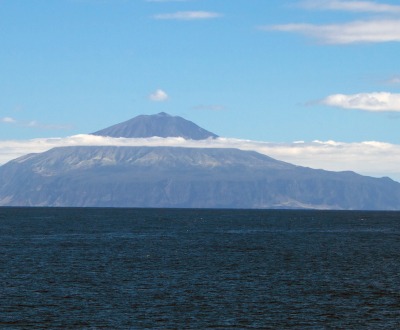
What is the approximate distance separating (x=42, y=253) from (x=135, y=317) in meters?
64.4

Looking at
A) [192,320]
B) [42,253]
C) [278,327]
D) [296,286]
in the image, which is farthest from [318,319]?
[42,253]

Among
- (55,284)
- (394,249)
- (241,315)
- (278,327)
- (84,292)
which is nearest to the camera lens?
(278,327)

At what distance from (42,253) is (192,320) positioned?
6681 cm

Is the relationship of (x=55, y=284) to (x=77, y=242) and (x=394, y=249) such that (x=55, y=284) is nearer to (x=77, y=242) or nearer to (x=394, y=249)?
(x=77, y=242)

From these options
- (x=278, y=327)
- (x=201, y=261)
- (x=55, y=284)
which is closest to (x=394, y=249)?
(x=201, y=261)

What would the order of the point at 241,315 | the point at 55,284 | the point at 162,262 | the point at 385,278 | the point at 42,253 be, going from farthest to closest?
the point at 42,253 < the point at 162,262 < the point at 385,278 < the point at 55,284 < the point at 241,315

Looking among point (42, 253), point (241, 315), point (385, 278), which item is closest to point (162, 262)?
point (42, 253)

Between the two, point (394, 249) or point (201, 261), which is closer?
point (201, 261)

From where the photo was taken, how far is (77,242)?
513 ft

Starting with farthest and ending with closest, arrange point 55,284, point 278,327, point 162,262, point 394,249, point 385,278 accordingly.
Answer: point 394,249 < point 162,262 < point 385,278 < point 55,284 < point 278,327

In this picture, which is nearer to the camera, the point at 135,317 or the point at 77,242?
the point at 135,317

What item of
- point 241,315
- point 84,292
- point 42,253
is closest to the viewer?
point 241,315

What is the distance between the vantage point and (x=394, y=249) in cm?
14962

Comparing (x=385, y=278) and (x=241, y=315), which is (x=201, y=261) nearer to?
(x=385, y=278)
